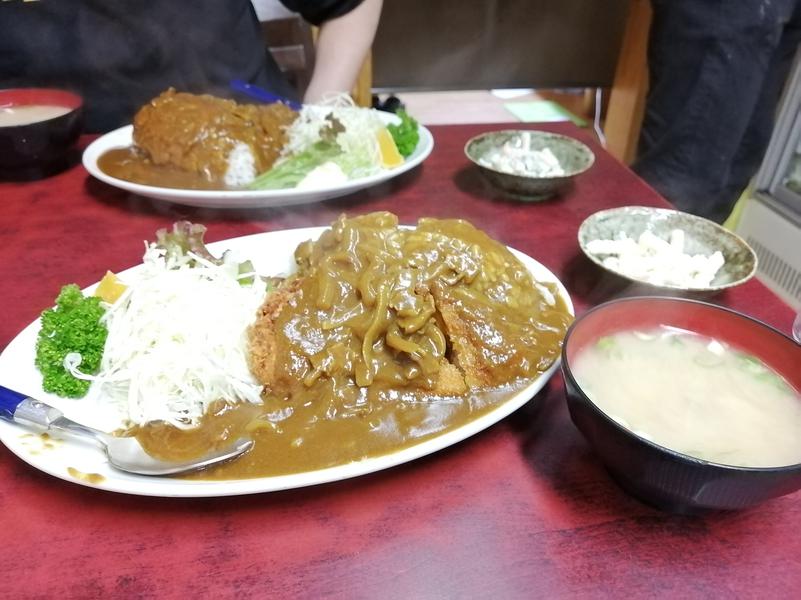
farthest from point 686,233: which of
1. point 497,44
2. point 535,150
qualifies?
point 497,44

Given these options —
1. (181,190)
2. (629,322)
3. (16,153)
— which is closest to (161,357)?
(181,190)

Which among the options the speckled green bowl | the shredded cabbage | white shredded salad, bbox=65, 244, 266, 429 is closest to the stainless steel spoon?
white shredded salad, bbox=65, 244, 266, 429

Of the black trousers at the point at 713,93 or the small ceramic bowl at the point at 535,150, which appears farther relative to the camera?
the black trousers at the point at 713,93

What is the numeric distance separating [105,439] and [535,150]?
2.00 metres

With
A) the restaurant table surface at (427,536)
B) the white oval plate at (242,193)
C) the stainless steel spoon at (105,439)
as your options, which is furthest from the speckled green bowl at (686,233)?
the stainless steel spoon at (105,439)

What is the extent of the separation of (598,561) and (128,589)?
32.3 inches

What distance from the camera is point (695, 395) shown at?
1215 millimetres

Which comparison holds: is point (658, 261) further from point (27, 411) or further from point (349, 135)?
point (27, 411)

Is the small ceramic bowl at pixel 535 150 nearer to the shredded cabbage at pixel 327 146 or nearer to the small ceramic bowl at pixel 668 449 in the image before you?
the shredded cabbage at pixel 327 146

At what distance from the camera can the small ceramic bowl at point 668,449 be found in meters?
0.97

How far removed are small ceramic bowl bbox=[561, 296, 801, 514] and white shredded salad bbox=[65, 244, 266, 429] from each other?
73 cm

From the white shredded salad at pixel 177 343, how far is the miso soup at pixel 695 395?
0.78 meters

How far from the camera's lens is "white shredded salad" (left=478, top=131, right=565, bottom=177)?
233 cm

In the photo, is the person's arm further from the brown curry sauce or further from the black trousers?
the brown curry sauce
